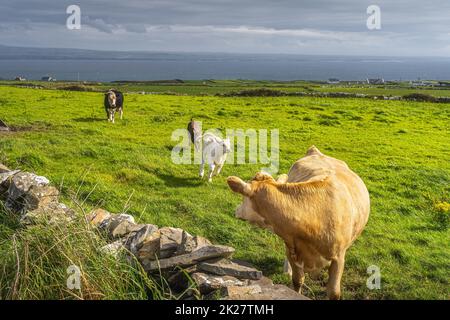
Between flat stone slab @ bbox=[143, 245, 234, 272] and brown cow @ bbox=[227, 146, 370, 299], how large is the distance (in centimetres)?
127

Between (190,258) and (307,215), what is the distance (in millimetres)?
2151

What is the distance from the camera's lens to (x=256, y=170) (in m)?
16.0

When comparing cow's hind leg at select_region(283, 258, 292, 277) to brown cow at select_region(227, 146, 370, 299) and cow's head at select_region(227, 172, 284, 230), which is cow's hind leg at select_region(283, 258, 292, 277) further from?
cow's head at select_region(227, 172, 284, 230)

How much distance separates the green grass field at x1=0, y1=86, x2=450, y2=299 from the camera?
30.3 ft

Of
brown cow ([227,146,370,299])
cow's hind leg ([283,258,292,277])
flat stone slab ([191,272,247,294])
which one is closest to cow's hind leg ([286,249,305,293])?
brown cow ([227,146,370,299])

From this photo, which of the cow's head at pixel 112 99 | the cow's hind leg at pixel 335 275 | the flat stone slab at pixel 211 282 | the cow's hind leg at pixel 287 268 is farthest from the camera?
the cow's head at pixel 112 99

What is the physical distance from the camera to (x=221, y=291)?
20.5 ft

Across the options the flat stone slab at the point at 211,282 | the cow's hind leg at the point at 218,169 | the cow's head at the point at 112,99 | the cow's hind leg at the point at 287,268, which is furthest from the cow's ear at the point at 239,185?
the cow's head at the point at 112,99

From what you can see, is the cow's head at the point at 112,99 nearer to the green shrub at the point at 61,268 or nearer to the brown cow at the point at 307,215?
the green shrub at the point at 61,268

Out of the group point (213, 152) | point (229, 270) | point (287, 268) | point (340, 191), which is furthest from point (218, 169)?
point (340, 191)

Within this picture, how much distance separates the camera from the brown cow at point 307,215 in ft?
19.3

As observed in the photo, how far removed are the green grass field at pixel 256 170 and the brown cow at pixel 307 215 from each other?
1.13 metres

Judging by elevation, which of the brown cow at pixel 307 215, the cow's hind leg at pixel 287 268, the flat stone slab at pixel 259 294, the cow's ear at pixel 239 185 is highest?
the cow's ear at pixel 239 185
